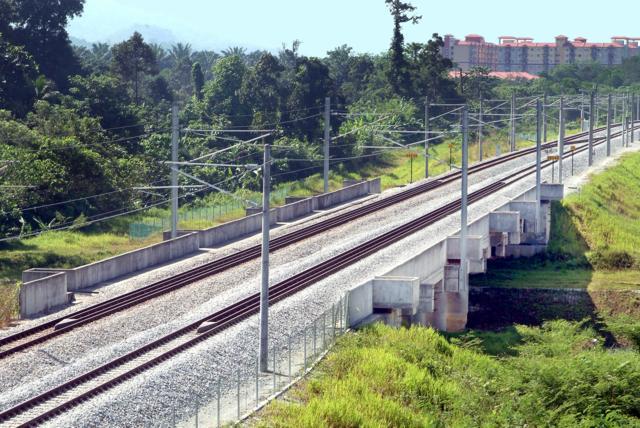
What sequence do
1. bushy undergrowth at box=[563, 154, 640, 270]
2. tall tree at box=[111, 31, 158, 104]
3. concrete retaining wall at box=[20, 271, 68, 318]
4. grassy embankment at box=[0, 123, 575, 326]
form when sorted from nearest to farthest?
concrete retaining wall at box=[20, 271, 68, 318] < grassy embankment at box=[0, 123, 575, 326] < bushy undergrowth at box=[563, 154, 640, 270] < tall tree at box=[111, 31, 158, 104]

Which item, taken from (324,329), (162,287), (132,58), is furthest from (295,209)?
(132,58)

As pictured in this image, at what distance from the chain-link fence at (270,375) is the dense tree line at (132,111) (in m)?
25.5

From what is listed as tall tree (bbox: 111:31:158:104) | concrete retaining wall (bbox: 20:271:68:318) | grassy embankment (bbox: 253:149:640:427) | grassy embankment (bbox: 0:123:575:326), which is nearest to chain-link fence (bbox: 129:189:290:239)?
grassy embankment (bbox: 0:123:575:326)

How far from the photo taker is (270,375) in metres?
35.1

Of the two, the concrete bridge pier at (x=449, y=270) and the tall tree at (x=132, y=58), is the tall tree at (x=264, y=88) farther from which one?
the concrete bridge pier at (x=449, y=270)

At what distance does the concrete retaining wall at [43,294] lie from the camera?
140 feet

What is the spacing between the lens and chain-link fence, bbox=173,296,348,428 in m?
30.4

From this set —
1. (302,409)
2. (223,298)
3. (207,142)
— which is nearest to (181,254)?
(223,298)

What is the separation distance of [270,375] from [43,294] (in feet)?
38.5

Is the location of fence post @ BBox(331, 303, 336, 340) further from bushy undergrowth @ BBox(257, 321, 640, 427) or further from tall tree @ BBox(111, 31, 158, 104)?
tall tree @ BBox(111, 31, 158, 104)

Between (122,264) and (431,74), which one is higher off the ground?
(431,74)

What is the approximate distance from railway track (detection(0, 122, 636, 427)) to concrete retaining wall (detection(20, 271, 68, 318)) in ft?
19.9

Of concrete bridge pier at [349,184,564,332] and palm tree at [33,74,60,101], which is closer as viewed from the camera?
concrete bridge pier at [349,184,564,332]

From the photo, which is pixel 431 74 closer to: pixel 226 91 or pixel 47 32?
pixel 226 91
